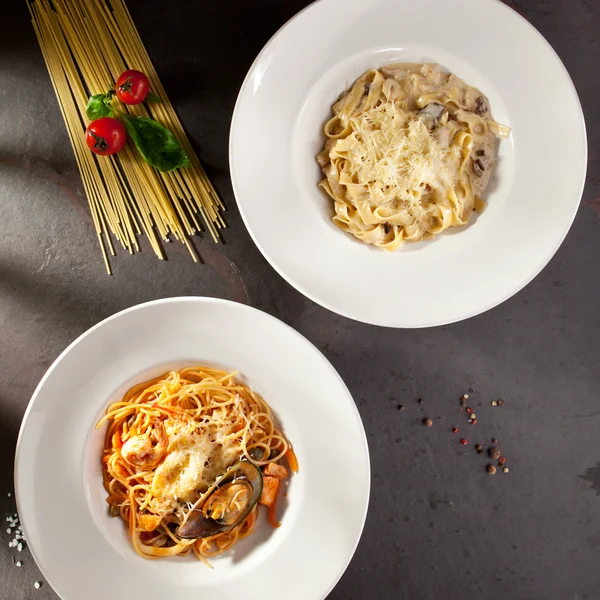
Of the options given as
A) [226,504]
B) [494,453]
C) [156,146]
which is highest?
[156,146]

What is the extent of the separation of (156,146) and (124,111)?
0.37m

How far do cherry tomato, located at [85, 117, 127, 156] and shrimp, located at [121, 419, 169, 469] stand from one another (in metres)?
1.54

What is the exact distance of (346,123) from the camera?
3.20 metres

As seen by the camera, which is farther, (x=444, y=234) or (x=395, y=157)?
(x=444, y=234)

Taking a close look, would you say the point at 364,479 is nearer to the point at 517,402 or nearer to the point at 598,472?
the point at 517,402

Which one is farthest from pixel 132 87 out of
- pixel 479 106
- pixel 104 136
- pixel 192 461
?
pixel 192 461

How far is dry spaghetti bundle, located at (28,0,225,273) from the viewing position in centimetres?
339

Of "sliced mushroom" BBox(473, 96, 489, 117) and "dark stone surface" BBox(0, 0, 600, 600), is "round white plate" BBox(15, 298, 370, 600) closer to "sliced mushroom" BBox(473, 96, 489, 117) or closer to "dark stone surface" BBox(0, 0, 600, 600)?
"dark stone surface" BBox(0, 0, 600, 600)

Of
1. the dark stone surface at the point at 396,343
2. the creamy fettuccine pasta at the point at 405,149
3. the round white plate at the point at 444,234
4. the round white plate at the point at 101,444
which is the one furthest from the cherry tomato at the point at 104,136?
the creamy fettuccine pasta at the point at 405,149

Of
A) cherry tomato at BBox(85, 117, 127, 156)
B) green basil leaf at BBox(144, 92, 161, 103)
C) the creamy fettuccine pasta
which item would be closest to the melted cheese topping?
the creamy fettuccine pasta

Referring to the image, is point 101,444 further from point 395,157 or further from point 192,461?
point 395,157

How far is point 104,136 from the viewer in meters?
3.23

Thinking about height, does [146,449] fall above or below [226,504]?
above

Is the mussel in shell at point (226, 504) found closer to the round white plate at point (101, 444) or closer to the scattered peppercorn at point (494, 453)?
the round white plate at point (101, 444)
